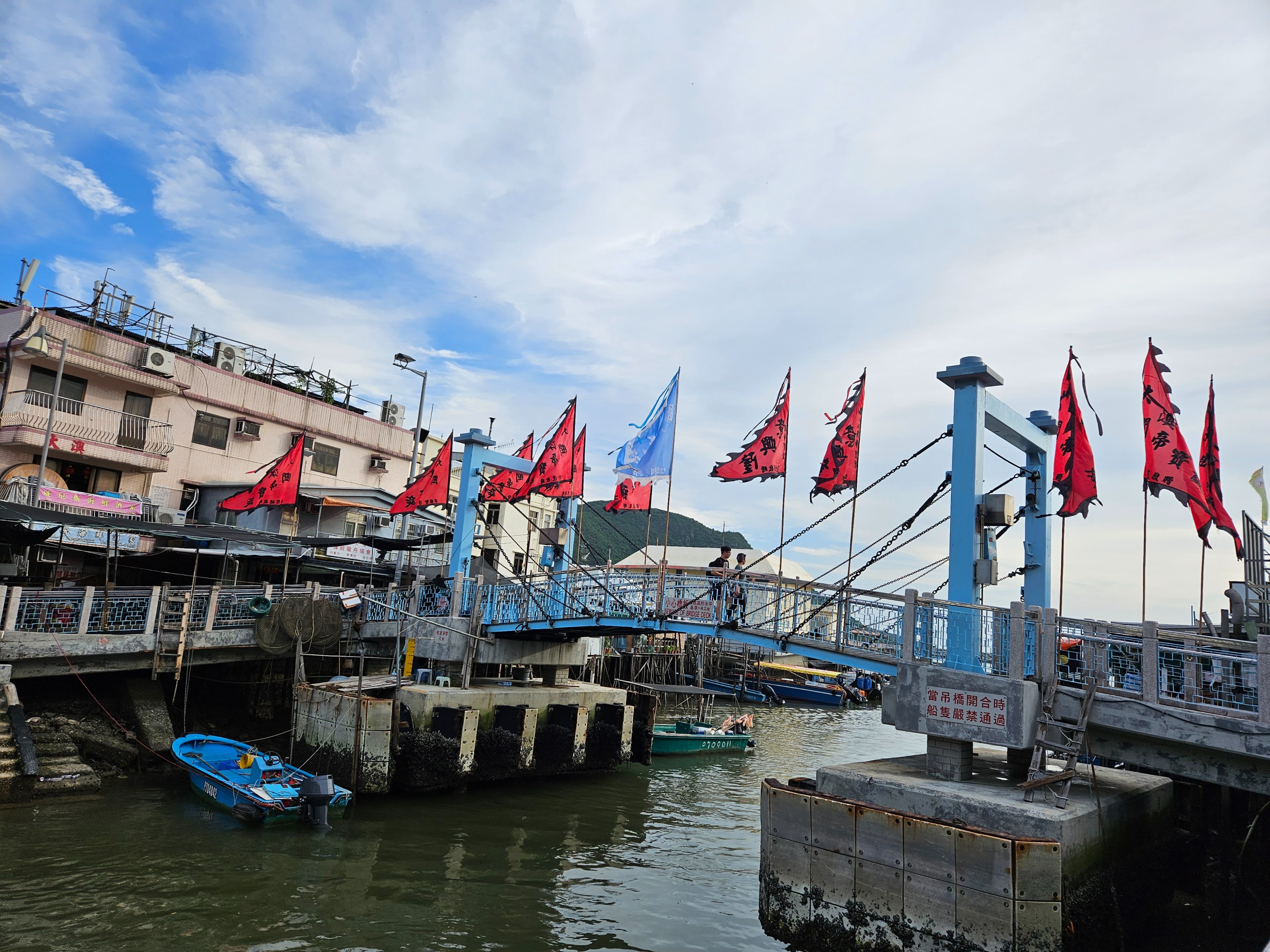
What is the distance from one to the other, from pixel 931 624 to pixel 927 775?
214cm

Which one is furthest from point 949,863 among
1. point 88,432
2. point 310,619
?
point 88,432

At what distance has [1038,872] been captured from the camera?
909cm

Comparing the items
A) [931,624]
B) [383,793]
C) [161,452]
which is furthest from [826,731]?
[161,452]

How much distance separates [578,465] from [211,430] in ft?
62.4

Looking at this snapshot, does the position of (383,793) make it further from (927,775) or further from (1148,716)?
(1148,716)

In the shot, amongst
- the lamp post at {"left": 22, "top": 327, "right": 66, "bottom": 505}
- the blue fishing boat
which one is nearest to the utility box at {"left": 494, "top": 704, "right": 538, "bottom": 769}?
the blue fishing boat

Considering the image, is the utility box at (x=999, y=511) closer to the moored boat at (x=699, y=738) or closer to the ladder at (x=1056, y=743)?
the ladder at (x=1056, y=743)

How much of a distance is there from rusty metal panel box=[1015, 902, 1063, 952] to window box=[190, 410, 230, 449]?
31.8 meters

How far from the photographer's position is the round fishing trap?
2123 cm

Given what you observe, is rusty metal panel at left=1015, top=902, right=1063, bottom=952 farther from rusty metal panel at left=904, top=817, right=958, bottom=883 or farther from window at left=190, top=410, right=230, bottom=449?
window at left=190, top=410, right=230, bottom=449

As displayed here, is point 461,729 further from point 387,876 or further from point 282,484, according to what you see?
point 282,484

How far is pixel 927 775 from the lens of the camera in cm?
1145

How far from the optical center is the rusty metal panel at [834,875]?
10.3 meters

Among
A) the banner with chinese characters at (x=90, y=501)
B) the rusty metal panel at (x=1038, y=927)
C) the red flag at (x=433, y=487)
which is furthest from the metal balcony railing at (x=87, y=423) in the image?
the rusty metal panel at (x=1038, y=927)
